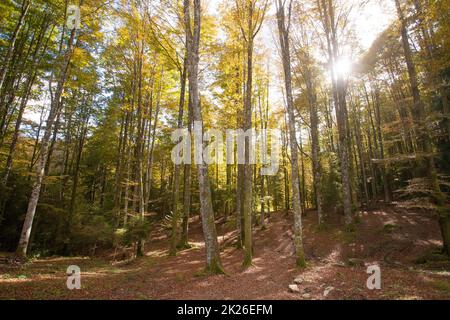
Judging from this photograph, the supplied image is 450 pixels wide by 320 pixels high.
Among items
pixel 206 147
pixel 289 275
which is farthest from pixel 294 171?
pixel 206 147

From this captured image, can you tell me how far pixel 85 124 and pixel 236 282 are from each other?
1728 cm

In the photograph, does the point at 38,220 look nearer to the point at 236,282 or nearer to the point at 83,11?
the point at 83,11

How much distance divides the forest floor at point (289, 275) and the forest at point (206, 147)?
83 millimetres

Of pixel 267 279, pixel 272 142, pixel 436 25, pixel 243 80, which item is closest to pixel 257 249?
pixel 267 279

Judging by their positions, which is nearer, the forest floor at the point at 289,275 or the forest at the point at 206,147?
the forest floor at the point at 289,275

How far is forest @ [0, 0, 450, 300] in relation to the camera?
747 centimetres

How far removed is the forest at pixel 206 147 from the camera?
294 inches

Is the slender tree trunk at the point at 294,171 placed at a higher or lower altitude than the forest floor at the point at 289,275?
higher

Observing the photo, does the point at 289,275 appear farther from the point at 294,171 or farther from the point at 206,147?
the point at 206,147

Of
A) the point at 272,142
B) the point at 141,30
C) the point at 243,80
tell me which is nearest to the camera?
the point at 141,30

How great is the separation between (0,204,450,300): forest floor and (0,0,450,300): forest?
0.27 feet

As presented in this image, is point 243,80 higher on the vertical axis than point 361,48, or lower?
lower

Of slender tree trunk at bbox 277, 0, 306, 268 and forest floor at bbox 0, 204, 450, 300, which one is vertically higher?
slender tree trunk at bbox 277, 0, 306, 268

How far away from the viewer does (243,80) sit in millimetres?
12523
